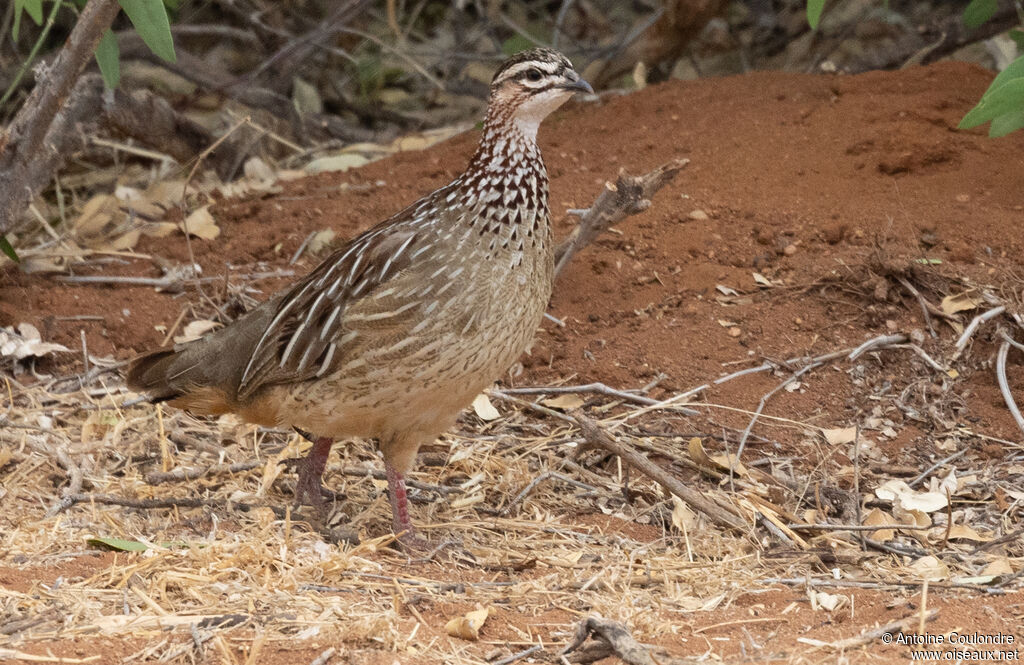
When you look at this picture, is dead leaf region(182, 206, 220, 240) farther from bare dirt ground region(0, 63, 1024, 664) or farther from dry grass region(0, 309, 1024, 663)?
dry grass region(0, 309, 1024, 663)

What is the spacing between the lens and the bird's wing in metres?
4.12

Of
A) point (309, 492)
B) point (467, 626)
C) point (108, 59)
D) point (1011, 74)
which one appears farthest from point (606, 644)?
point (108, 59)

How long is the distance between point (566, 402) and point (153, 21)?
2262 mm

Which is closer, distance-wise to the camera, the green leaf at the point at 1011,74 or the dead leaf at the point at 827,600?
the dead leaf at the point at 827,600

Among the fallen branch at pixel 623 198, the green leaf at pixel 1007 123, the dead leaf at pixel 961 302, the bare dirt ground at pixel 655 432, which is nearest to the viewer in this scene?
the bare dirt ground at pixel 655 432

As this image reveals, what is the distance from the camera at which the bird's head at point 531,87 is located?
4117mm

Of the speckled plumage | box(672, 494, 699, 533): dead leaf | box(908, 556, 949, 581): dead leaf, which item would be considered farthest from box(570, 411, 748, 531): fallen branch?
box(908, 556, 949, 581): dead leaf

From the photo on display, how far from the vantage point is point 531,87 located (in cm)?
411

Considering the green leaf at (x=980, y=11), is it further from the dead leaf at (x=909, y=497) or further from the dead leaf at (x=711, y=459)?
the dead leaf at (x=711, y=459)

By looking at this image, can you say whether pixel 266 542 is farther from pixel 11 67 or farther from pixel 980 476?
pixel 11 67

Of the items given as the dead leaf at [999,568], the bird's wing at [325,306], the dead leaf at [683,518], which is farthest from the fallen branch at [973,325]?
the bird's wing at [325,306]

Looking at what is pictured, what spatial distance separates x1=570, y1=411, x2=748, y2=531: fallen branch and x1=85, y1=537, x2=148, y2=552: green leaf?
158 centimetres

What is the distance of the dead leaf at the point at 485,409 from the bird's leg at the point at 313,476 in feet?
2.74

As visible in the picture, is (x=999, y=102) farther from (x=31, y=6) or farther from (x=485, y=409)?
(x=31, y=6)
